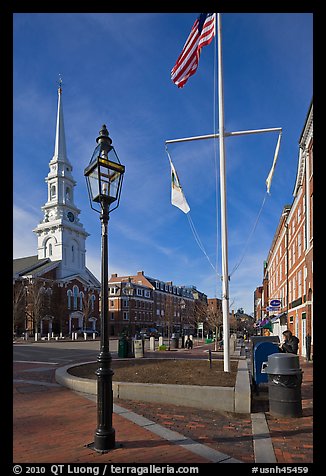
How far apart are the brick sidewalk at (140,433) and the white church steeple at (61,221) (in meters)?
61.0

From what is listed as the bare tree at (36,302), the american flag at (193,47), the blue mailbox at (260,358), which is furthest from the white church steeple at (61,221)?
the blue mailbox at (260,358)

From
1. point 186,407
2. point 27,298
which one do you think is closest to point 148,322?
point 27,298

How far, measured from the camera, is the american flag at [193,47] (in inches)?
417

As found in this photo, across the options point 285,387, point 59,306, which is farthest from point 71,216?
point 285,387

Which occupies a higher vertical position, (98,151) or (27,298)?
(98,151)

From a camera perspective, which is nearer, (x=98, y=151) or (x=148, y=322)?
(x=98, y=151)

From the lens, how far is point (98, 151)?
20.5ft

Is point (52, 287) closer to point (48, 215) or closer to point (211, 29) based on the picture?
point (48, 215)

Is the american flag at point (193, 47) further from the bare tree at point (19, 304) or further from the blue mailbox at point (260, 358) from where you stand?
the bare tree at point (19, 304)

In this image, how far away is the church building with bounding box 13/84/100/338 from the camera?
58375 mm
